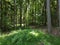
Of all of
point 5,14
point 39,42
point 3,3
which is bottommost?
point 39,42

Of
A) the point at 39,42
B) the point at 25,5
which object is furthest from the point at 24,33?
the point at 25,5

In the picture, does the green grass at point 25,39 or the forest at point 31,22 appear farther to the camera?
the forest at point 31,22

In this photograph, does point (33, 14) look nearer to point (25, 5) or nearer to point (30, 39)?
point (25, 5)

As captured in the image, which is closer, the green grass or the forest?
the green grass

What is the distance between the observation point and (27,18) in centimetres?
1839

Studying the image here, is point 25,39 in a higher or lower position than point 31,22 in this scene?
lower

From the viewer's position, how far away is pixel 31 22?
738 inches

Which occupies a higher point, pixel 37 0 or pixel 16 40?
pixel 37 0

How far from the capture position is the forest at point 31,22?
316 inches

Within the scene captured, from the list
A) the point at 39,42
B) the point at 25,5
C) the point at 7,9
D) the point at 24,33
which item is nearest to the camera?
the point at 39,42

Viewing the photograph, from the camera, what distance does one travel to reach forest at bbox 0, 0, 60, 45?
804 centimetres

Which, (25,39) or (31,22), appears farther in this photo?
(31,22)

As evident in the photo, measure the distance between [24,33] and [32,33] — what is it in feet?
1.26

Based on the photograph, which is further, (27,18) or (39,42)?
(27,18)
